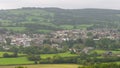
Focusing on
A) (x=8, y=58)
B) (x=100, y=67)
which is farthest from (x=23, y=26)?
(x=100, y=67)

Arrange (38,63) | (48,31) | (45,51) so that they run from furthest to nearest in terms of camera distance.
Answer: (48,31) → (45,51) → (38,63)

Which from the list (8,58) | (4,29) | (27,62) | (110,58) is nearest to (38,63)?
(27,62)

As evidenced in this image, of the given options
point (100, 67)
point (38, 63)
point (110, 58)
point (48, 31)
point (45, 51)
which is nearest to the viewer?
point (100, 67)

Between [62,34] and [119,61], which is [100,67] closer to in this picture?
[119,61]

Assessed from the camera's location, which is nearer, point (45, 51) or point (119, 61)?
point (119, 61)

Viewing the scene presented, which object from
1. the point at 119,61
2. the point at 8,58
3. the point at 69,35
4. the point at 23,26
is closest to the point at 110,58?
the point at 119,61

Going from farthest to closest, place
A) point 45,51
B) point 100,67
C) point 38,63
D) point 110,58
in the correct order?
point 45,51
point 110,58
point 38,63
point 100,67

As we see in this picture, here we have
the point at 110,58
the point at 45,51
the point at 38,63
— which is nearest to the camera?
the point at 38,63

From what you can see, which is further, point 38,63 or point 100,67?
point 38,63

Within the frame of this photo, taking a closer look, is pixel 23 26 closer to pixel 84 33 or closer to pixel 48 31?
pixel 48 31
